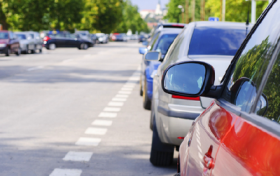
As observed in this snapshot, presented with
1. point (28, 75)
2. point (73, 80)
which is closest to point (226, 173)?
point (73, 80)

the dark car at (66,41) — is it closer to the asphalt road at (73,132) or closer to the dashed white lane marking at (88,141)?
the asphalt road at (73,132)

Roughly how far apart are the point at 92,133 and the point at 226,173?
18.1ft

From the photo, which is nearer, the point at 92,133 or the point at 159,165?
the point at 159,165

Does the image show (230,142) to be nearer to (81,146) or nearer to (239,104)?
(239,104)

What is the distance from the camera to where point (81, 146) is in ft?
20.5

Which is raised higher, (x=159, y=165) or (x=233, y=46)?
(x=233, y=46)

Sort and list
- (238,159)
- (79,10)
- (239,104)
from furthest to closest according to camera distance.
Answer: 1. (79,10)
2. (239,104)
3. (238,159)

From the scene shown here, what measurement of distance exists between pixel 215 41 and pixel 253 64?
135 inches

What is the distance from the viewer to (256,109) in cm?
177

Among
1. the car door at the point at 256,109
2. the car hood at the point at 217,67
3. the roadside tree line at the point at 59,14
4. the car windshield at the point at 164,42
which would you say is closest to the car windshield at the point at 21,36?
the roadside tree line at the point at 59,14

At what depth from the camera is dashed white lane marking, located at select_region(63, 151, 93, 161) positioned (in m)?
5.52

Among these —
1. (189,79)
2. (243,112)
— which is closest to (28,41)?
(189,79)

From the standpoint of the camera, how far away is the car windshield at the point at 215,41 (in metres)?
5.20

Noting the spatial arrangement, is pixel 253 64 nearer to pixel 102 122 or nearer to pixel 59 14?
pixel 102 122
